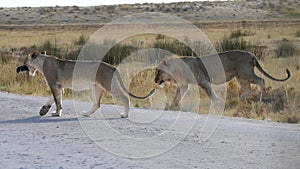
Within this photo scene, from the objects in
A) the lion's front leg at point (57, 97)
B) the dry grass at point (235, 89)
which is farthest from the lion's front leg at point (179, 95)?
the lion's front leg at point (57, 97)

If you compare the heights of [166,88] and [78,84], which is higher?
[78,84]

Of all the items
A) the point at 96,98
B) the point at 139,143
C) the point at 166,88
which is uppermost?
the point at 96,98

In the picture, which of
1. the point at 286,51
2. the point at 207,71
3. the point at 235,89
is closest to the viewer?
the point at 207,71

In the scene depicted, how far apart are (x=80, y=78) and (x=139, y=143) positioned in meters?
3.26

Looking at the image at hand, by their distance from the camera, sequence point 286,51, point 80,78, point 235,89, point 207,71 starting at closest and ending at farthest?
point 80,78, point 207,71, point 235,89, point 286,51

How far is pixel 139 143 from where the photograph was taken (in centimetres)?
948

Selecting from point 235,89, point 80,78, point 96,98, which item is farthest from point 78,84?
point 235,89

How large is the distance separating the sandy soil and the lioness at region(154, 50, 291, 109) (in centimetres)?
245

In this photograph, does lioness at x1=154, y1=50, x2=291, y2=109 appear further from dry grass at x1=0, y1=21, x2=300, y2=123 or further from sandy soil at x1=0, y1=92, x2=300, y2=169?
sandy soil at x1=0, y1=92, x2=300, y2=169

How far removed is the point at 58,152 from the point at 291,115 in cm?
572

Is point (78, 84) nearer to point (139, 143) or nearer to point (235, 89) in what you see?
point (139, 143)

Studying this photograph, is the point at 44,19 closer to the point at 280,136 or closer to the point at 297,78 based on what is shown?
the point at 297,78

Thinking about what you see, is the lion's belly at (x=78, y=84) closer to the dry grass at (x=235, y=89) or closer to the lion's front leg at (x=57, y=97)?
the lion's front leg at (x=57, y=97)

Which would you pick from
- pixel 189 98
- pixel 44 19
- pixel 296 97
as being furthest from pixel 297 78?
pixel 44 19
